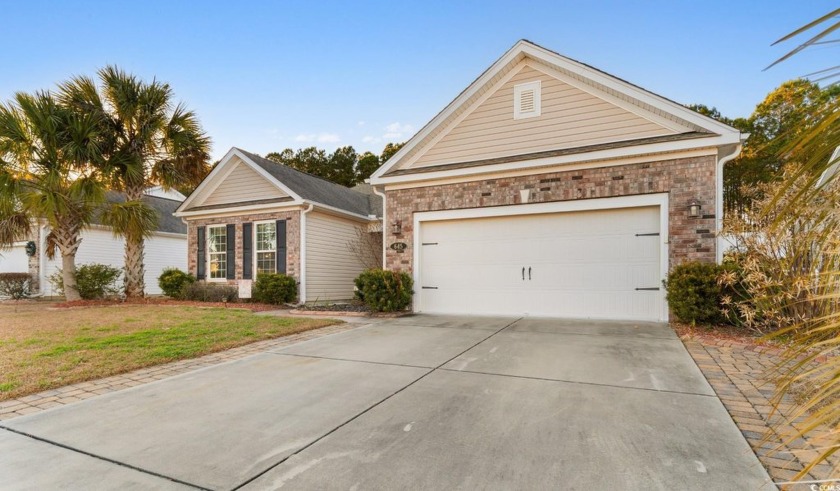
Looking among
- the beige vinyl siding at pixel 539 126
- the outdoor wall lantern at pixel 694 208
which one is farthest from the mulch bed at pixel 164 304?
the outdoor wall lantern at pixel 694 208

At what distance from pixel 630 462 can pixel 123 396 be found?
14.0ft

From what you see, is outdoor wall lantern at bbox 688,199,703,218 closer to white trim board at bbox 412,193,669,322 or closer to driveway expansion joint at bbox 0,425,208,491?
white trim board at bbox 412,193,669,322

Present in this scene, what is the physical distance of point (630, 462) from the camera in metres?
2.46

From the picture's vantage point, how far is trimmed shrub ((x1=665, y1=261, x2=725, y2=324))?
6.45m

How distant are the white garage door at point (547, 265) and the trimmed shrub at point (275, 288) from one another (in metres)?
4.18

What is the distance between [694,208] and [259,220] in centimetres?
1127

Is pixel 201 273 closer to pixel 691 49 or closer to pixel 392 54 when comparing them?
pixel 392 54

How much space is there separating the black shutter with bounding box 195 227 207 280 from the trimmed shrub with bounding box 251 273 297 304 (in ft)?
9.69

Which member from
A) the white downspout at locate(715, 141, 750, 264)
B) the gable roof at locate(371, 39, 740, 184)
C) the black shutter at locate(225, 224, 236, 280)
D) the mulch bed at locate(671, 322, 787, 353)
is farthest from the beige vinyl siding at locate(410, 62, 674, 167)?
the black shutter at locate(225, 224, 236, 280)

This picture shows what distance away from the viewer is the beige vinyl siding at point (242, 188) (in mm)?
12484

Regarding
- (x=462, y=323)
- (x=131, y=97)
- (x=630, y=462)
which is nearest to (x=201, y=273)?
(x=131, y=97)

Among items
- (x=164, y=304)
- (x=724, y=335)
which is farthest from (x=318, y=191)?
(x=724, y=335)

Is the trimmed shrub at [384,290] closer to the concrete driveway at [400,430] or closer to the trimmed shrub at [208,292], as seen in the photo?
the concrete driveway at [400,430]

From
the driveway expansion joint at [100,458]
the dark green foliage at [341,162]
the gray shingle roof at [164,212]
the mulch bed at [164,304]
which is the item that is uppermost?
the dark green foliage at [341,162]
